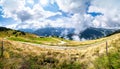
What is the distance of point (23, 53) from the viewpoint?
56.9 meters

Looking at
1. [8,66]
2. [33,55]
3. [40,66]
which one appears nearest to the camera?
[8,66]

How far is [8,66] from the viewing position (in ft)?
151

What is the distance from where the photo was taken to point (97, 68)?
47031 millimetres

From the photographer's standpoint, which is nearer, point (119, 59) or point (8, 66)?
point (8, 66)

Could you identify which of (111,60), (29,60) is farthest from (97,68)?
(29,60)

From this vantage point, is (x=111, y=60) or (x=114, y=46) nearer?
(x=111, y=60)

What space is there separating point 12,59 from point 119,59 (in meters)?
23.2

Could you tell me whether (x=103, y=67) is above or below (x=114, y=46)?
below

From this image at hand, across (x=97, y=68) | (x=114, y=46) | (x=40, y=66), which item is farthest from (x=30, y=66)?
(x=114, y=46)

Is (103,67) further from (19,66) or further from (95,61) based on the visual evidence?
(19,66)

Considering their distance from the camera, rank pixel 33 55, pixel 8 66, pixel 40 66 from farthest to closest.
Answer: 1. pixel 33 55
2. pixel 40 66
3. pixel 8 66

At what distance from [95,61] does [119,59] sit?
17.1ft

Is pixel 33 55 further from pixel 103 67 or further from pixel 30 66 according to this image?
pixel 103 67

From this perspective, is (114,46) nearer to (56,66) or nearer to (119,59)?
(119,59)
